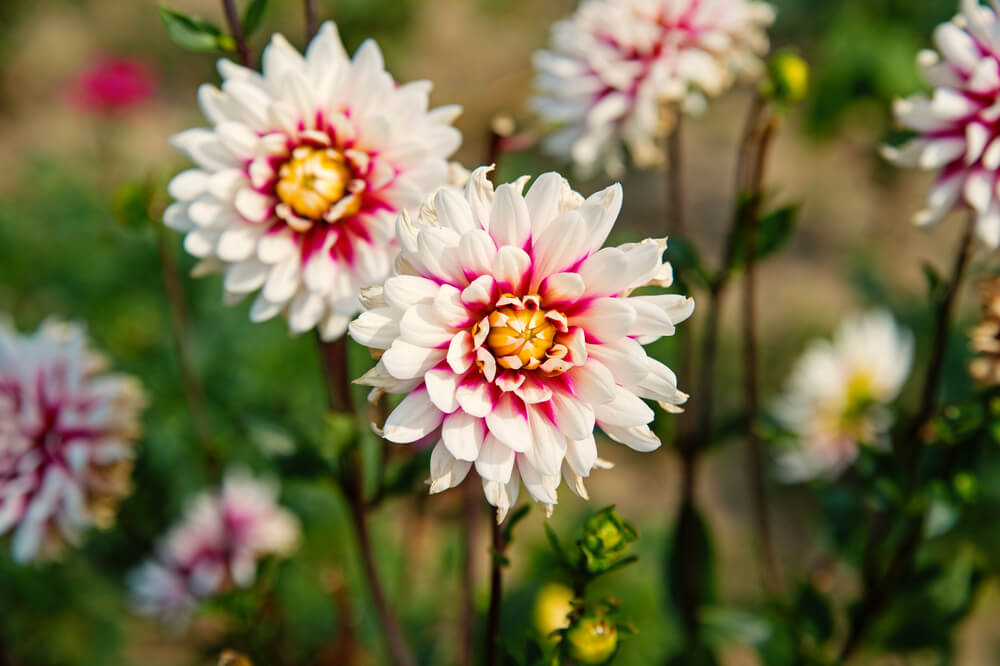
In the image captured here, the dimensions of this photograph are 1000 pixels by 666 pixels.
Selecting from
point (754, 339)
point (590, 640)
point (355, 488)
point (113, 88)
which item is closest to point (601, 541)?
point (590, 640)

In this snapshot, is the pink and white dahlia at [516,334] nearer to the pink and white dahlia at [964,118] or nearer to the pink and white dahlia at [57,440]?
the pink and white dahlia at [964,118]

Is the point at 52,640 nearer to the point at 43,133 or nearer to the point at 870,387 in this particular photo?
the point at 870,387

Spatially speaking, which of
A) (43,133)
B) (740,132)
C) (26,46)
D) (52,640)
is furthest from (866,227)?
(26,46)

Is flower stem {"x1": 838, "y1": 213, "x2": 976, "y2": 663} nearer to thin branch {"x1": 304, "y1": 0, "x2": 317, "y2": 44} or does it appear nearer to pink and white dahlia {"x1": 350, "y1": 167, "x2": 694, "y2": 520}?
pink and white dahlia {"x1": 350, "y1": 167, "x2": 694, "y2": 520}

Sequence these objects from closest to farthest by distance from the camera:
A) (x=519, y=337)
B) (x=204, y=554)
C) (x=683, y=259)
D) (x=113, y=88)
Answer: (x=519, y=337) → (x=683, y=259) → (x=204, y=554) → (x=113, y=88)

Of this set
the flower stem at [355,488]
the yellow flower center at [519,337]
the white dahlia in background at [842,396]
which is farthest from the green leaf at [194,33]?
the white dahlia in background at [842,396]

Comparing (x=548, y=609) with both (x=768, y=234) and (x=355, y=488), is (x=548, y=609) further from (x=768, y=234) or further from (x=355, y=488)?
(x=768, y=234)
